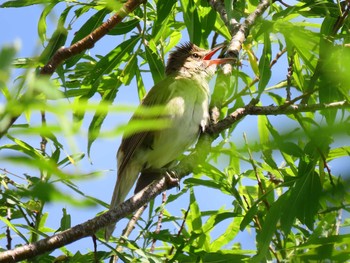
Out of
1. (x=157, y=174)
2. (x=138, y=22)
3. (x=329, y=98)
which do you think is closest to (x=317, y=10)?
(x=329, y=98)

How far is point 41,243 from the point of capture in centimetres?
228

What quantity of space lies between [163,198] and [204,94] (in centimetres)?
87

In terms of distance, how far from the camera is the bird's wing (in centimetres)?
430

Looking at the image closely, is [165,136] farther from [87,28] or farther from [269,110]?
[269,110]

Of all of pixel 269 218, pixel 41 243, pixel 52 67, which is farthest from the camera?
pixel 269 218

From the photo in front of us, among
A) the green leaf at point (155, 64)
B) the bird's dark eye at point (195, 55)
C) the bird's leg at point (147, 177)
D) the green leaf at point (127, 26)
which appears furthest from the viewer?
the bird's dark eye at point (195, 55)

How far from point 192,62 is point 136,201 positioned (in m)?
2.37

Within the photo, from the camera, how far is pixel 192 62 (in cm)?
496

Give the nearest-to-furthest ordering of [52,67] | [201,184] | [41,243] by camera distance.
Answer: [52,67], [41,243], [201,184]

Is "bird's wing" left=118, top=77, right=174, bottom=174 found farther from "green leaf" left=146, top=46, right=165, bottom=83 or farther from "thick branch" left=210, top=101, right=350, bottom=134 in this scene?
"thick branch" left=210, top=101, right=350, bottom=134

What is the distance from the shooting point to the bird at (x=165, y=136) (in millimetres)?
4160

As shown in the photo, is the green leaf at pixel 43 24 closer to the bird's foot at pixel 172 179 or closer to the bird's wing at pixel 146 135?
the bird's foot at pixel 172 179

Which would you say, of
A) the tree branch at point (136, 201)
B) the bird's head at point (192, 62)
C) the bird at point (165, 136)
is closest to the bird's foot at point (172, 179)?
the tree branch at point (136, 201)

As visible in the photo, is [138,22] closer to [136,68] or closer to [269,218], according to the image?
[136,68]
